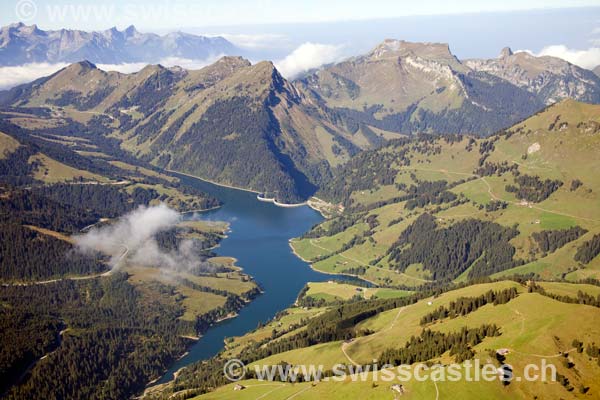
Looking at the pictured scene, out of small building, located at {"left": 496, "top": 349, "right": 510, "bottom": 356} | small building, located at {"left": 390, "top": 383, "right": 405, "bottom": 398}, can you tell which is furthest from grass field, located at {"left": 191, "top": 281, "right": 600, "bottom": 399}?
small building, located at {"left": 496, "top": 349, "right": 510, "bottom": 356}

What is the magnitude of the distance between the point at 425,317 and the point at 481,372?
53.5 meters

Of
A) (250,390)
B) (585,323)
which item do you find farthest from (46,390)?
(585,323)

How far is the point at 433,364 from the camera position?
151 m

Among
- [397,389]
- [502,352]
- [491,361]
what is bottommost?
[397,389]

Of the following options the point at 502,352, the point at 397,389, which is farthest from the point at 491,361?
the point at 397,389

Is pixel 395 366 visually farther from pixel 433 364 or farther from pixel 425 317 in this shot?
pixel 425 317

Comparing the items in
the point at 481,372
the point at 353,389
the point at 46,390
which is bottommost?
the point at 46,390

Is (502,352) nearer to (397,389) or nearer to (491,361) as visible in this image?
(491,361)

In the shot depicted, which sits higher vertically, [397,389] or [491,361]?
[491,361]

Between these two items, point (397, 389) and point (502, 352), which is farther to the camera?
point (502, 352)

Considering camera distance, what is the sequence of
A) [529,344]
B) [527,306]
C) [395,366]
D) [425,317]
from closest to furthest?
[529,344] → [395,366] → [527,306] → [425,317]

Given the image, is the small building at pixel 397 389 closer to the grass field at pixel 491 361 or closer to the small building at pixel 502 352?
the grass field at pixel 491 361

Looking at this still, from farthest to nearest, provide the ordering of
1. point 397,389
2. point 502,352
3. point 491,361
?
point 502,352, point 491,361, point 397,389

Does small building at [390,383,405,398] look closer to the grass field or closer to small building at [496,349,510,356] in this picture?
the grass field
